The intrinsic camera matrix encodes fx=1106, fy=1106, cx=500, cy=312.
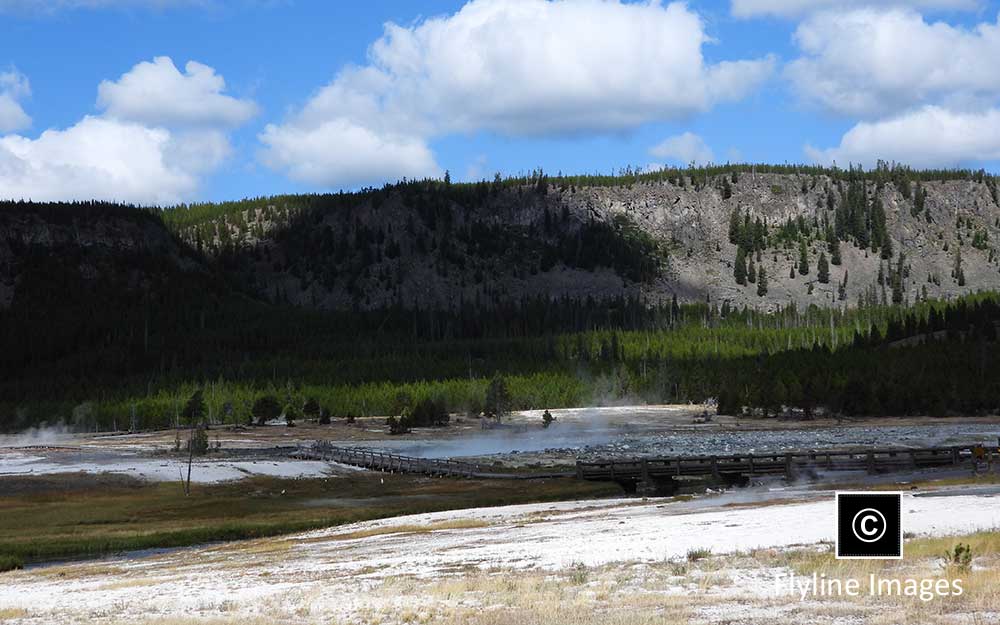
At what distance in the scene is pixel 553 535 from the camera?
39344mm

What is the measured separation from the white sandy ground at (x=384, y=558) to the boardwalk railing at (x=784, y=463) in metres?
16.1

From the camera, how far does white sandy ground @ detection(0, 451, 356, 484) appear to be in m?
86.4

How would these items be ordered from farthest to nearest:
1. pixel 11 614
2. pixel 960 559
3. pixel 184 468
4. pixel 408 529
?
pixel 184 468 < pixel 408 529 < pixel 11 614 < pixel 960 559

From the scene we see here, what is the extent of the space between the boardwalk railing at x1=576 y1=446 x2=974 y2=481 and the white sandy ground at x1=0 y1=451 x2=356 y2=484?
3012 centimetres

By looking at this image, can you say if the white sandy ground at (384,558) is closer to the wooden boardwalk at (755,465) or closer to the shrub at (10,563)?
the shrub at (10,563)

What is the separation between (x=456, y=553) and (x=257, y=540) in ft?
62.6

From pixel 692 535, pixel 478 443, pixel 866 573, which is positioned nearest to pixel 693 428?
pixel 478 443

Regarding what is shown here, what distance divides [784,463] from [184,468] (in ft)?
168

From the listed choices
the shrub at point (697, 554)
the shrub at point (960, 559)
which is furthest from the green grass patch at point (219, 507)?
the shrub at point (960, 559)

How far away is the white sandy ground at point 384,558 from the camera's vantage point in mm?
27688

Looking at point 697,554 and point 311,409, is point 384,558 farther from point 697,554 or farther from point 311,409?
point 311,409

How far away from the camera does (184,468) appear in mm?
91188

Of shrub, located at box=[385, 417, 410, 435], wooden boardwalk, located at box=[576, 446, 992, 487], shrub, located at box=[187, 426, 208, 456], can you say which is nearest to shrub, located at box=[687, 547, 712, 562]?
wooden boardwalk, located at box=[576, 446, 992, 487]

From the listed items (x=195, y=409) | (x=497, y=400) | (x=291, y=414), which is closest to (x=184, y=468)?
(x=195, y=409)
